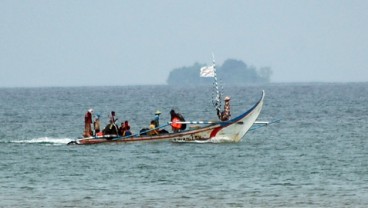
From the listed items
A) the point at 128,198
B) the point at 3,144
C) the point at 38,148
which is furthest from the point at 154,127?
the point at 128,198

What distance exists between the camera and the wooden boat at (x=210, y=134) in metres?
53.8

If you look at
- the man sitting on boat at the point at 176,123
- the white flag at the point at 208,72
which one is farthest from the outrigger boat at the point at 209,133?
the man sitting on boat at the point at 176,123

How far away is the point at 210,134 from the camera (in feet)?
179

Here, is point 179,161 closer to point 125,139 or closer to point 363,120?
point 125,139

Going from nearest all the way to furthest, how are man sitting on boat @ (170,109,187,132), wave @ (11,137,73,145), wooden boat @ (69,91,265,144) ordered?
wooden boat @ (69,91,265,144) → man sitting on boat @ (170,109,187,132) → wave @ (11,137,73,145)

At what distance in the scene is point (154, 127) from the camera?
54.9m

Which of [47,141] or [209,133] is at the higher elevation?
[209,133]

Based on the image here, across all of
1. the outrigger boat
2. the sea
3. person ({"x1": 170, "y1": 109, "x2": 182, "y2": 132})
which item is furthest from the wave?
person ({"x1": 170, "y1": 109, "x2": 182, "y2": 132})

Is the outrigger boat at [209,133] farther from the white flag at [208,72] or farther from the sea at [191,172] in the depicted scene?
the sea at [191,172]

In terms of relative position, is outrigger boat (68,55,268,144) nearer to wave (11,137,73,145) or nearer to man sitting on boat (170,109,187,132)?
man sitting on boat (170,109,187,132)

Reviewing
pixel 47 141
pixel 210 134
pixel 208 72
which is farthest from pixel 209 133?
pixel 47 141

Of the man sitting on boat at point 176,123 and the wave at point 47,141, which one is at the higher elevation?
the man sitting on boat at point 176,123

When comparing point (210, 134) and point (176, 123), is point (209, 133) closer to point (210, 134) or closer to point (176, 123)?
point (210, 134)

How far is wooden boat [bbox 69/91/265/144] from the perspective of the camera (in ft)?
177
